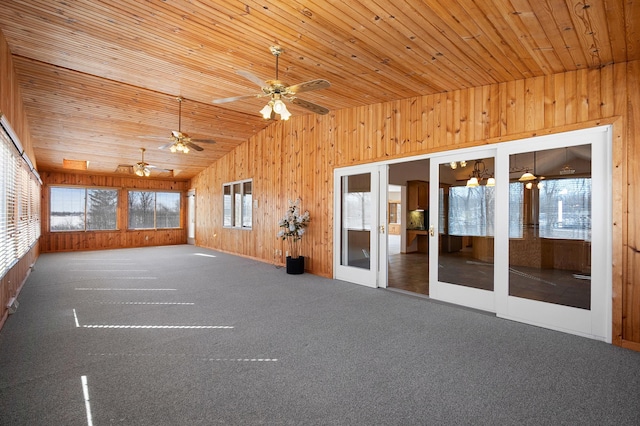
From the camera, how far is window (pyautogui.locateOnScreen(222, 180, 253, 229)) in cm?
880

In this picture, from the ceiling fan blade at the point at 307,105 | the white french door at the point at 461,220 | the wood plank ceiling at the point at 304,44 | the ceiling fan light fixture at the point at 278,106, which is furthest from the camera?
the white french door at the point at 461,220

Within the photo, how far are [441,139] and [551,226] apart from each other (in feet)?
5.63

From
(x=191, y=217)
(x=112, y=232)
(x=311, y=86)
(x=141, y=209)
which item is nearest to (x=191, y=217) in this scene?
(x=191, y=217)

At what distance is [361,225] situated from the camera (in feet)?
18.4

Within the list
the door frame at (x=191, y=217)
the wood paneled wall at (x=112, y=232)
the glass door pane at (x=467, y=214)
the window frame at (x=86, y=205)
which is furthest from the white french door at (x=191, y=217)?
the glass door pane at (x=467, y=214)

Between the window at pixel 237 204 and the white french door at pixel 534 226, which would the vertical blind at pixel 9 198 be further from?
the white french door at pixel 534 226

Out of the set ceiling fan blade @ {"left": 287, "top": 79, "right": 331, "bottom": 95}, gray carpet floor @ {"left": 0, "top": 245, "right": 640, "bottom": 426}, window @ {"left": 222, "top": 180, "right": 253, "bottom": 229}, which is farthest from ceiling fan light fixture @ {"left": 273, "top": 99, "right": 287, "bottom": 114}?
window @ {"left": 222, "top": 180, "right": 253, "bottom": 229}

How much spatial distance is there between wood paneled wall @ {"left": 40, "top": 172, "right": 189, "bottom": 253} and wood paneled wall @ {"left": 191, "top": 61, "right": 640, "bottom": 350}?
4.58 m

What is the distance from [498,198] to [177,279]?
17.9 feet

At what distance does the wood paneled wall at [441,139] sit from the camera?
Result: 3.02 meters

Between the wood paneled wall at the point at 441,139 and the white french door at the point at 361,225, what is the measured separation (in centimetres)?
19

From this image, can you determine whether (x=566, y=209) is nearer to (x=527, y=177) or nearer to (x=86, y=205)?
(x=527, y=177)

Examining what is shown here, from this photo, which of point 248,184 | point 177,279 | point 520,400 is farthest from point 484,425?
point 248,184

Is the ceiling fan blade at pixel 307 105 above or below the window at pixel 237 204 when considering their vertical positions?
above
